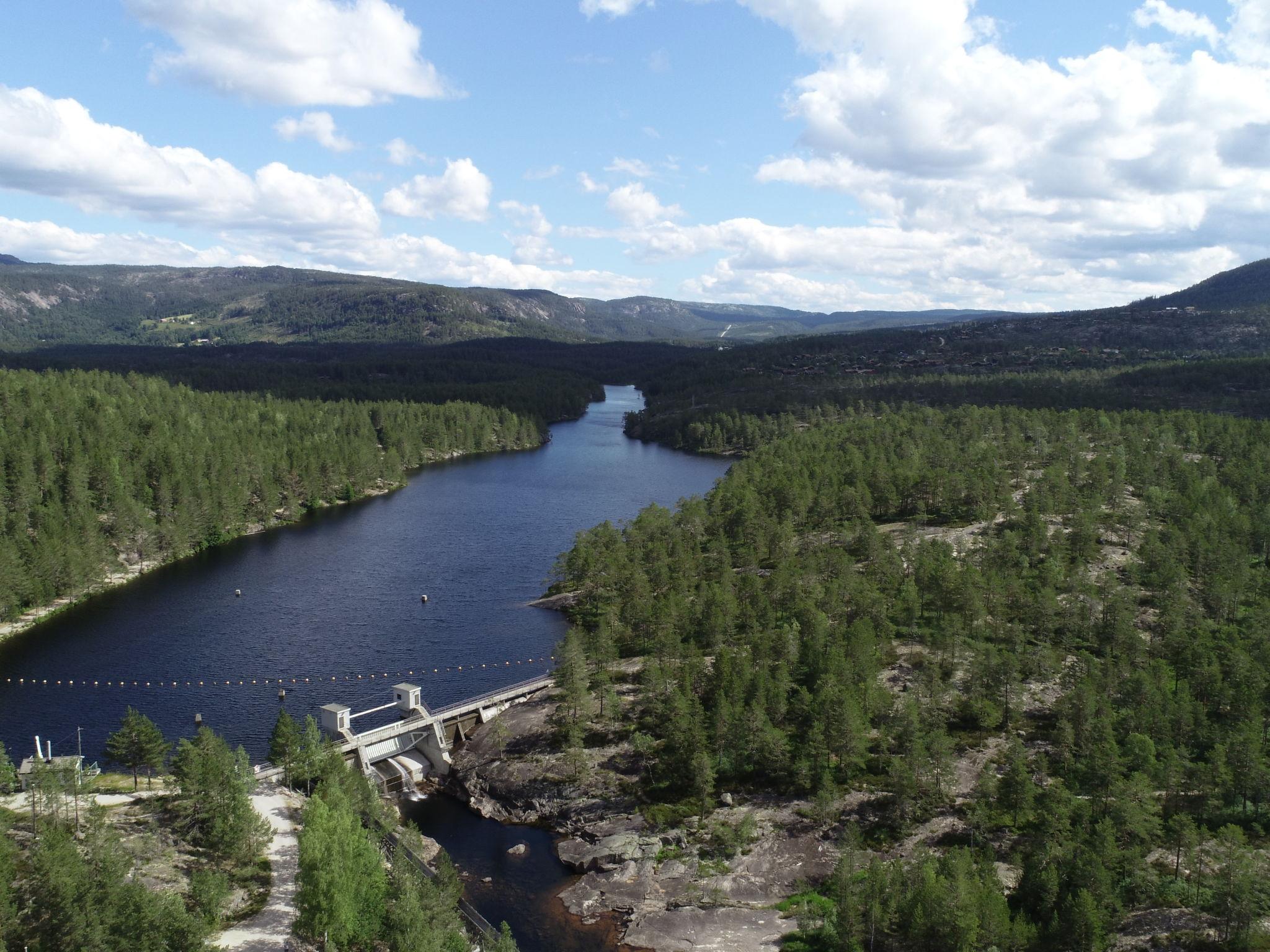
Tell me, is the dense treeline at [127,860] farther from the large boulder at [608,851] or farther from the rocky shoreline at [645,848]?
the large boulder at [608,851]

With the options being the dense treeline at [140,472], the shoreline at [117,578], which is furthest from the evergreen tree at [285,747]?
the dense treeline at [140,472]

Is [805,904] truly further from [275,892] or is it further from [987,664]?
[275,892]

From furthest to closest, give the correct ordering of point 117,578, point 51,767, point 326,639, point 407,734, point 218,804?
point 117,578 → point 326,639 → point 407,734 → point 51,767 → point 218,804

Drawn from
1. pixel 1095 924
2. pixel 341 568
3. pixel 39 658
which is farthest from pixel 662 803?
pixel 341 568

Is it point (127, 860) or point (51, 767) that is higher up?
point (51, 767)

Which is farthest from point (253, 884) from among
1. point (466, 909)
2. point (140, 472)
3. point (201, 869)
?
point (140, 472)

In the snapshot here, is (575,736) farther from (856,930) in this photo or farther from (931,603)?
(931,603)
